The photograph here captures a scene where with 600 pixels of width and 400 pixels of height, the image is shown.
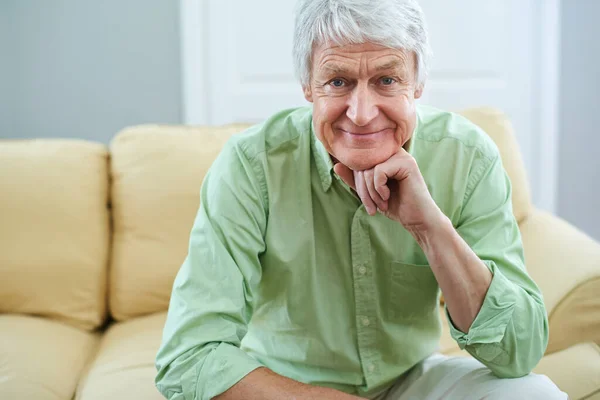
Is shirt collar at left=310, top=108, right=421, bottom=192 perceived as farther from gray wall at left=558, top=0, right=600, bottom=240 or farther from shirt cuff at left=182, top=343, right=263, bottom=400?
gray wall at left=558, top=0, right=600, bottom=240

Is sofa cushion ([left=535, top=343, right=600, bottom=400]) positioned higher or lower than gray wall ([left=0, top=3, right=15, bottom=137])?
lower

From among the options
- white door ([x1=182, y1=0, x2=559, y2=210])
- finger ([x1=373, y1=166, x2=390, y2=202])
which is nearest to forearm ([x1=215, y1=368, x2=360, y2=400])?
finger ([x1=373, y1=166, x2=390, y2=202])

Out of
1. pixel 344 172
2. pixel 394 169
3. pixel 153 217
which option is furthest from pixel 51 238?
pixel 394 169

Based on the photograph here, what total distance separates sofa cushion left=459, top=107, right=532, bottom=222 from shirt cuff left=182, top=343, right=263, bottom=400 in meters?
1.08

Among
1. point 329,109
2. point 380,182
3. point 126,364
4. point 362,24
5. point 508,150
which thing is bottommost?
point 126,364

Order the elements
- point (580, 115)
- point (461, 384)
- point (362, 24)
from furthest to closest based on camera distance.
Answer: point (580, 115) < point (461, 384) < point (362, 24)

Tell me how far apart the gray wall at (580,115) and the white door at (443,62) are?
0.09m

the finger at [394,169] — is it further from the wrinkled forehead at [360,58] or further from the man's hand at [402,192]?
the wrinkled forehead at [360,58]

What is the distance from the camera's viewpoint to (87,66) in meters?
2.68

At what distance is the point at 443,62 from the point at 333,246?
5.47 ft

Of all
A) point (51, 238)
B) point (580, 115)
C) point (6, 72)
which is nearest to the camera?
point (51, 238)

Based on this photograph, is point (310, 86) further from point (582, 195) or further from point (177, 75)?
point (582, 195)

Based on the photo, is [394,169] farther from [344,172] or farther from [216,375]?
[216,375]

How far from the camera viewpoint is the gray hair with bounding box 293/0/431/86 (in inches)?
44.1
